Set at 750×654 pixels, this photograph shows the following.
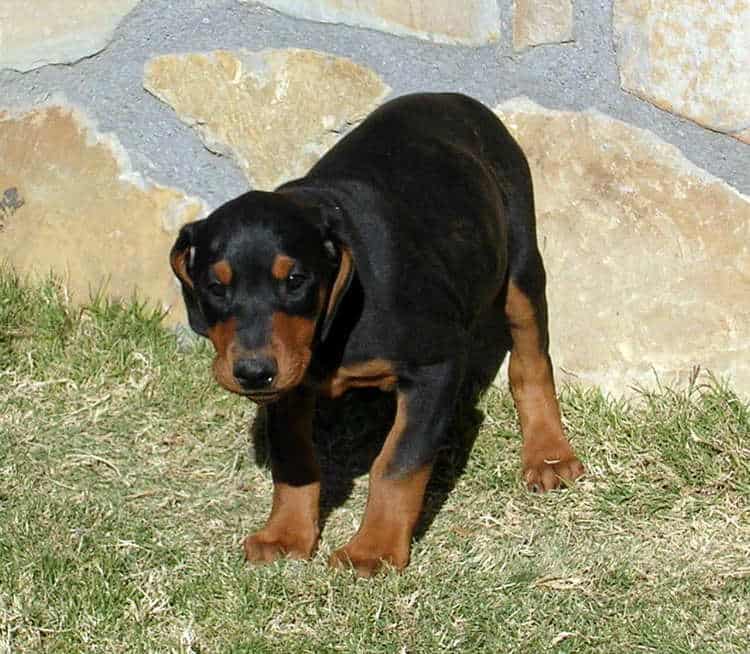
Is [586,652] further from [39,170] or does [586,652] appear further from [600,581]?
[39,170]

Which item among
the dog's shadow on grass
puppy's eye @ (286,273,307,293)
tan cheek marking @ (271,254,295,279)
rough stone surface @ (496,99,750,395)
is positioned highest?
tan cheek marking @ (271,254,295,279)

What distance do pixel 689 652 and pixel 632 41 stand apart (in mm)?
2229

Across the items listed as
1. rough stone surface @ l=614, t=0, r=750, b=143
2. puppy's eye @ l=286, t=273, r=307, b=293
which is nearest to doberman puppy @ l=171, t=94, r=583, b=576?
puppy's eye @ l=286, t=273, r=307, b=293

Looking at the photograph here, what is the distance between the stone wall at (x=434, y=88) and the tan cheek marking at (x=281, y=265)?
1.57 metres

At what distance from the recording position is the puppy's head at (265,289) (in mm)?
4523

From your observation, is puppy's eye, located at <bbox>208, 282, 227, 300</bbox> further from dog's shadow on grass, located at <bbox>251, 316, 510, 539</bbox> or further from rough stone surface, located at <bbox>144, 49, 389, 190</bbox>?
rough stone surface, located at <bbox>144, 49, 389, 190</bbox>

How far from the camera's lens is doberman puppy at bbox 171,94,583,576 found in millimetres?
4609

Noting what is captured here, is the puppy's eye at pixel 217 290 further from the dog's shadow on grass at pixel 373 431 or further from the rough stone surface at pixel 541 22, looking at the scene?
the rough stone surface at pixel 541 22

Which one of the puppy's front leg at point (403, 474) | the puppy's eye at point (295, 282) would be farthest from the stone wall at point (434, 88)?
the puppy's eye at point (295, 282)

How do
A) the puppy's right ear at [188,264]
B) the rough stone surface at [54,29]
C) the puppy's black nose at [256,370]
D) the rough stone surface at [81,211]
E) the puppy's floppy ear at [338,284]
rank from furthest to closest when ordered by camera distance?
1. the rough stone surface at [81,211]
2. the rough stone surface at [54,29]
3. the puppy's right ear at [188,264]
4. the puppy's floppy ear at [338,284]
5. the puppy's black nose at [256,370]

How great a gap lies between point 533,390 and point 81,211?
208 centimetres

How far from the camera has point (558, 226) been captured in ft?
19.3

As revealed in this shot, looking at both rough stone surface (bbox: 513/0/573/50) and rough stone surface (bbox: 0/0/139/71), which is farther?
rough stone surface (bbox: 0/0/139/71)

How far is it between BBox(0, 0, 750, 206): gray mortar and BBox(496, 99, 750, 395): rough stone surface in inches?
3.1
